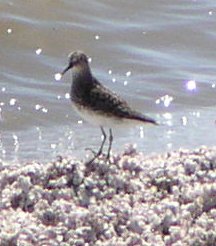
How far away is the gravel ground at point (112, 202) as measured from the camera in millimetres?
5426

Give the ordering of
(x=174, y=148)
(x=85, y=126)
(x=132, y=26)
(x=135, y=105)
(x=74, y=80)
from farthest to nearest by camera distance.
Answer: (x=132, y=26), (x=135, y=105), (x=85, y=126), (x=174, y=148), (x=74, y=80)

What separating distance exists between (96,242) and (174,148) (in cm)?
351

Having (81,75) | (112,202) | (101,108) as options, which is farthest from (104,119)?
(112,202)

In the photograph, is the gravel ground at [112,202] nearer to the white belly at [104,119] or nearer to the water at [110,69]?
the white belly at [104,119]

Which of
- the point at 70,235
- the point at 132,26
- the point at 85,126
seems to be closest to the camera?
the point at 70,235

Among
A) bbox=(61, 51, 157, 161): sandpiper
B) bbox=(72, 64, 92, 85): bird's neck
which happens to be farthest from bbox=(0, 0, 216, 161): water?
bbox=(61, 51, 157, 161): sandpiper

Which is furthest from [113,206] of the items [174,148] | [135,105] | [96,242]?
[135,105]

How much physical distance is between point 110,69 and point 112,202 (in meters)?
Result: 5.77

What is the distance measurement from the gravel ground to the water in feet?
7.15

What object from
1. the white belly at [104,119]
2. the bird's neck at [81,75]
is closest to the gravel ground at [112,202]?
the white belly at [104,119]

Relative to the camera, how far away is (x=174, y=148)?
8.86 m

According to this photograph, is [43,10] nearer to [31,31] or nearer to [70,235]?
[31,31]

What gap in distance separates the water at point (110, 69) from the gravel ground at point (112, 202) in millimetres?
2180

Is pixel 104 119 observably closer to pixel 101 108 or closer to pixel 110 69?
pixel 101 108
